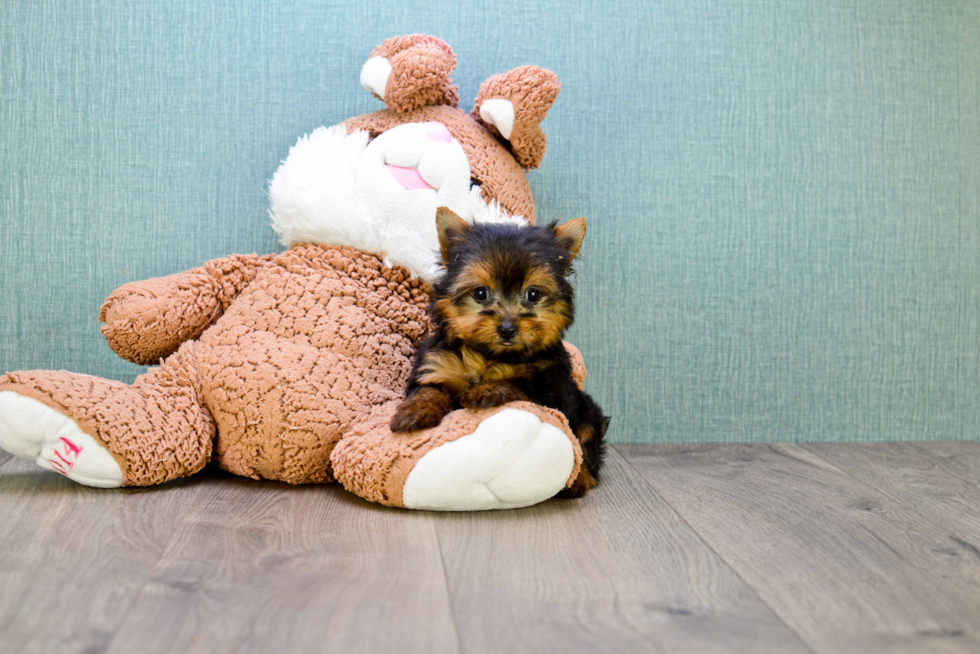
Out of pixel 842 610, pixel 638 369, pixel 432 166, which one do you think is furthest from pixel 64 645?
pixel 638 369

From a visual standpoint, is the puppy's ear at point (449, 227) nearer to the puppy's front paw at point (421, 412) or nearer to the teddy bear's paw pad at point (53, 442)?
the puppy's front paw at point (421, 412)

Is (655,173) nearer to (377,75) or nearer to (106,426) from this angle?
(377,75)

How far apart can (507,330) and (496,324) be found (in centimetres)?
3

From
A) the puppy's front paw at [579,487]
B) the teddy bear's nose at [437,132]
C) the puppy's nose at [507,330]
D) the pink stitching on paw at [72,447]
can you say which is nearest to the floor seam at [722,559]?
the puppy's front paw at [579,487]

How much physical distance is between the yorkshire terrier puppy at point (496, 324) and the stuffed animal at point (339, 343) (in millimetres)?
79

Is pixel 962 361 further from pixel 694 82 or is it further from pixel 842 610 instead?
pixel 842 610

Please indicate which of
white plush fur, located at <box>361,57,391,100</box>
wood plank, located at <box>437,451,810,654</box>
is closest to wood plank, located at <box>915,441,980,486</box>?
wood plank, located at <box>437,451,810,654</box>

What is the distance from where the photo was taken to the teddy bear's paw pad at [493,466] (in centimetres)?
162

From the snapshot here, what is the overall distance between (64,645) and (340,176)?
129 centimetres

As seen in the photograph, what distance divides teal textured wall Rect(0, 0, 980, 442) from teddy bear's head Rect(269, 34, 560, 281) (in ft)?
1.13

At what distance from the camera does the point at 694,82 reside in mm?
2492

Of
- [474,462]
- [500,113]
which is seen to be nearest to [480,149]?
[500,113]

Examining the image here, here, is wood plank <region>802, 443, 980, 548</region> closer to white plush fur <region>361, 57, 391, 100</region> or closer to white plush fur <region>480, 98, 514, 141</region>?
white plush fur <region>480, 98, 514, 141</region>

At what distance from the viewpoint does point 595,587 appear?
1326 mm
